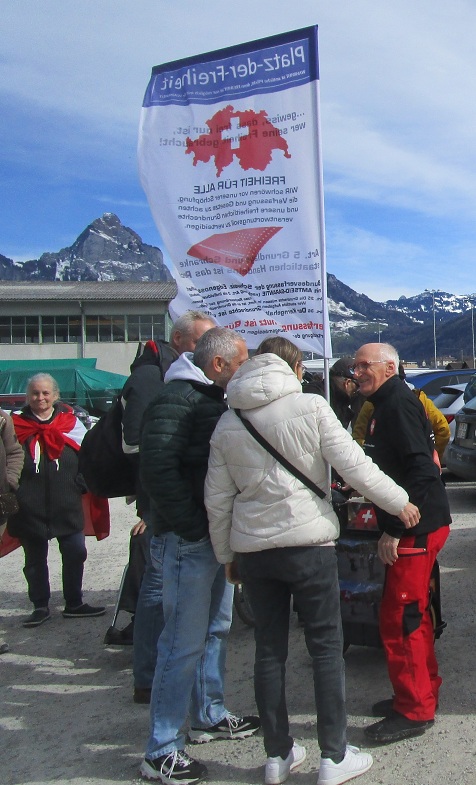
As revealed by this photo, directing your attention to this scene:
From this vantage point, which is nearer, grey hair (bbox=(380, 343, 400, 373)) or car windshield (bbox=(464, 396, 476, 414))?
grey hair (bbox=(380, 343, 400, 373))

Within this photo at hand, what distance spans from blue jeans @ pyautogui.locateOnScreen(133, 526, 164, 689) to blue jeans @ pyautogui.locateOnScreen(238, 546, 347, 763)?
0.97 m

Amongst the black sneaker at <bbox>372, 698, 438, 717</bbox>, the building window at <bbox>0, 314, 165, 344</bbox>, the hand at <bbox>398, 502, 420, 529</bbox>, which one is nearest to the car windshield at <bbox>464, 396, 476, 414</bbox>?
the black sneaker at <bbox>372, 698, 438, 717</bbox>

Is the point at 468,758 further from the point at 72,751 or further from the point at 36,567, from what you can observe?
the point at 36,567

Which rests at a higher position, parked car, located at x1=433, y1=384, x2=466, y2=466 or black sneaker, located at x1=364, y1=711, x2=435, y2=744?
parked car, located at x1=433, y1=384, x2=466, y2=466

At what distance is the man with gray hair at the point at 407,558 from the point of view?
11.2ft

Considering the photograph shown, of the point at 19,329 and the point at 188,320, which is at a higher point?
the point at 19,329

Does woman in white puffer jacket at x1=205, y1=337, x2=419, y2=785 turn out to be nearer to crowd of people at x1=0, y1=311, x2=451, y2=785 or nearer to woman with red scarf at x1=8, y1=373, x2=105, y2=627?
crowd of people at x1=0, y1=311, x2=451, y2=785

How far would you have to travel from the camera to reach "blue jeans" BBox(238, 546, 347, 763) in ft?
10.0

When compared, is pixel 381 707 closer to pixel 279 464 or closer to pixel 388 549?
pixel 388 549

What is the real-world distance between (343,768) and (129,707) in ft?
4.61

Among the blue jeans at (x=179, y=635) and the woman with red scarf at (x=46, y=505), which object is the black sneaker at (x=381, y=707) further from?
the woman with red scarf at (x=46, y=505)

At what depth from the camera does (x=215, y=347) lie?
132 inches

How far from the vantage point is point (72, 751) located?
11.9ft

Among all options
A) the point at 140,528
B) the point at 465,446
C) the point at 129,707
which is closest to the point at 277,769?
the point at 129,707
